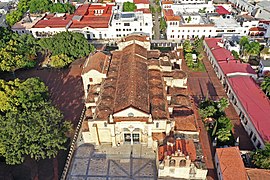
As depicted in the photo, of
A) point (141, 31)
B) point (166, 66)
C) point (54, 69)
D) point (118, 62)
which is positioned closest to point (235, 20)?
point (141, 31)

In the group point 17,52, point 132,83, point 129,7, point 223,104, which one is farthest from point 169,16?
point 17,52

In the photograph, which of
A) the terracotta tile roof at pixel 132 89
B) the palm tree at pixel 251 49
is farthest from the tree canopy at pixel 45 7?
the palm tree at pixel 251 49

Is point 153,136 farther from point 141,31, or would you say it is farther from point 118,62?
point 141,31

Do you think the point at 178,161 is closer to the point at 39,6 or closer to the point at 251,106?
the point at 251,106

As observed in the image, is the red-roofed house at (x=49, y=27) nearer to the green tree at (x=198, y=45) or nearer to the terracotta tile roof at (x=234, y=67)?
the green tree at (x=198, y=45)

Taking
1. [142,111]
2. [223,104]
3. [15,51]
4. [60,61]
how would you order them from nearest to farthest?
[142,111] < [223,104] < [15,51] < [60,61]
